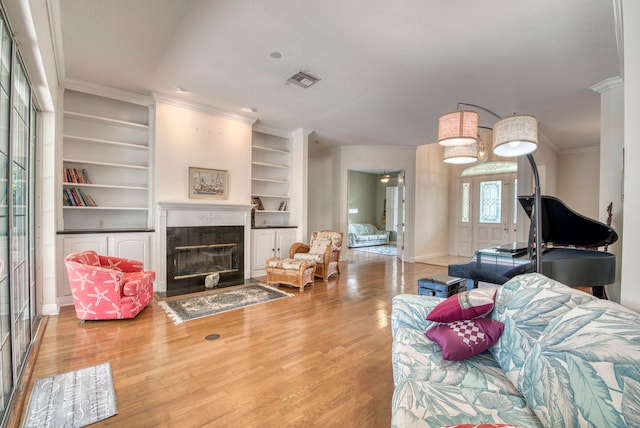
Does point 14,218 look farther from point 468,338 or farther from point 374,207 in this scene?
point 374,207

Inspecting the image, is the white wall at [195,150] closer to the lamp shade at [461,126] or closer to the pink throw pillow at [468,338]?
the lamp shade at [461,126]

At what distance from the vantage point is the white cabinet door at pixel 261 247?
5.31m

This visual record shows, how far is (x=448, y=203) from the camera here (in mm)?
8570

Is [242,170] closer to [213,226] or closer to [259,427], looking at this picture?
[213,226]

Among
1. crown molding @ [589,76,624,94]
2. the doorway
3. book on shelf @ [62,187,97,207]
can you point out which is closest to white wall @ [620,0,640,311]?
crown molding @ [589,76,624,94]

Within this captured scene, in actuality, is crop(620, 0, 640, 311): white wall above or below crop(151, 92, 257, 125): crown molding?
below

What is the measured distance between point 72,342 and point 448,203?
845cm

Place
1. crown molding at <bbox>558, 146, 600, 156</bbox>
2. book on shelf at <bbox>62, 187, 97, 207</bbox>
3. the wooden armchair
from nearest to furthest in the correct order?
book on shelf at <bbox>62, 187, 97, 207</bbox>, the wooden armchair, crown molding at <bbox>558, 146, 600, 156</bbox>

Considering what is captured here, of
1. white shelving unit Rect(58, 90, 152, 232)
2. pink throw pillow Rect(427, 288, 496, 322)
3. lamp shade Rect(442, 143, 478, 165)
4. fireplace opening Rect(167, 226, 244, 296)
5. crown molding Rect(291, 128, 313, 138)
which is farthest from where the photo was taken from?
crown molding Rect(291, 128, 313, 138)

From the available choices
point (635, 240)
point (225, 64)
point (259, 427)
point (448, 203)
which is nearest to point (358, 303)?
point (259, 427)

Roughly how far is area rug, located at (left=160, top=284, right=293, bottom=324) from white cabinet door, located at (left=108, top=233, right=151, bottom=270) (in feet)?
2.52

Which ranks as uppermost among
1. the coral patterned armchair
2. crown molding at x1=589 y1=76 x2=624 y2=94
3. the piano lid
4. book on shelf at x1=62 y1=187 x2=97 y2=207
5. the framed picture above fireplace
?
crown molding at x1=589 y1=76 x2=624 y2=94

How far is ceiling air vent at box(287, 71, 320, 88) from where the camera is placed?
3.47 metres

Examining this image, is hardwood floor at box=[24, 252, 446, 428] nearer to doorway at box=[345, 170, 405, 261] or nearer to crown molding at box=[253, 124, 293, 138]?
crown molding at box=[253, 124, 293, 138]
